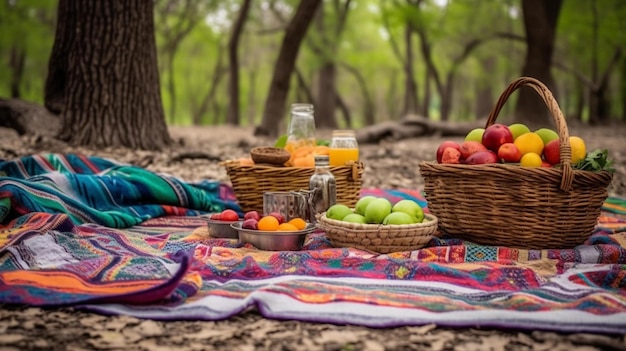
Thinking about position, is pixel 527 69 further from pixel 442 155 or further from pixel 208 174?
pixel 442 155

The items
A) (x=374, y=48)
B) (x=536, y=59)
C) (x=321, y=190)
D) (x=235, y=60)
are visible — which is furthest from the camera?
(x=374, y=48)

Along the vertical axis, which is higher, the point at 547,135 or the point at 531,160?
the point at 547,135

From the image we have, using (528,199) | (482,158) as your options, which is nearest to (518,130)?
(482,158)

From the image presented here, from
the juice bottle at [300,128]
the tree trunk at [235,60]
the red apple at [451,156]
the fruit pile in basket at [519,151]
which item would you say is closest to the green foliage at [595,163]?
the fruit pile in basket at [519,151]

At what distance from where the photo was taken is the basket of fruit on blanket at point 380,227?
3064mm

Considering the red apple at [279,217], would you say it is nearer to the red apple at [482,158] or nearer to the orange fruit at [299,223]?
the orange fruit at [299,223]

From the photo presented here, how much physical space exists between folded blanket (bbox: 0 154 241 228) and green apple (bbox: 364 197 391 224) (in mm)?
1518

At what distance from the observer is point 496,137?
3400 mm

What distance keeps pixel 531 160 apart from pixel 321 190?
1186mm

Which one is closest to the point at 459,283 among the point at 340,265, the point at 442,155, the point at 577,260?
the point at 340,265

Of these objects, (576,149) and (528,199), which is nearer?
(528,199)

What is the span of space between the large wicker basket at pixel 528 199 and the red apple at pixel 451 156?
0.10 meters

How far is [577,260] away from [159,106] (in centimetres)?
492

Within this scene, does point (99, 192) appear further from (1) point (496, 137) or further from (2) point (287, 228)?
(1) point (496, 137)
